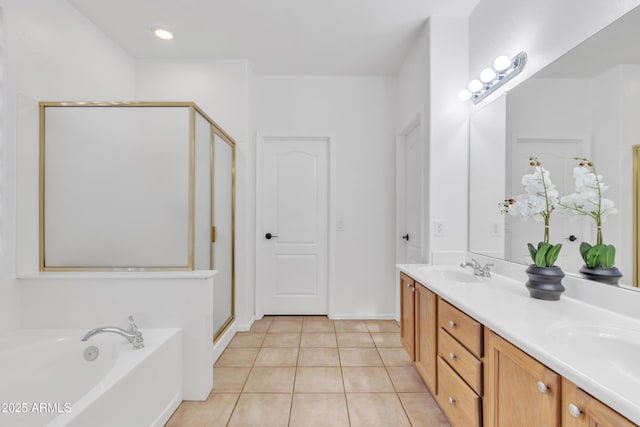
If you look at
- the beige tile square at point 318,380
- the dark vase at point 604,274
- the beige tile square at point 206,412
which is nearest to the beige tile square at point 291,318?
the beige tile square at point 318,380

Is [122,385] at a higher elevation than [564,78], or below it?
below

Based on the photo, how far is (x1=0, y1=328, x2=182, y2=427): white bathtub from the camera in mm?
1336

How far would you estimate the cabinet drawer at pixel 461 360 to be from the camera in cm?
125

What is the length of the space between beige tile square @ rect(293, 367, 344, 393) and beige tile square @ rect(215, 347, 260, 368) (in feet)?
1.44

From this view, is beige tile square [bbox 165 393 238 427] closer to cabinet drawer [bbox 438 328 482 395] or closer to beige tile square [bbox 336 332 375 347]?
beige tile square [bbox 336 332 375 347]

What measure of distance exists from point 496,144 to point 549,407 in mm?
1577

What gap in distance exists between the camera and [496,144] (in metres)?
1.98

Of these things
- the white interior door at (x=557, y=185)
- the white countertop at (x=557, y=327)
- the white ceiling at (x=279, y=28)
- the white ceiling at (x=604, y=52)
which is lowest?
the white countertop at (x=557, y=327)

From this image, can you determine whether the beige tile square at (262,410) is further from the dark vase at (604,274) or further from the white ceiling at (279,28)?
the white ceiling at (279,28)

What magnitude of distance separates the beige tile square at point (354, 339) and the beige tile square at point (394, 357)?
0.15 m

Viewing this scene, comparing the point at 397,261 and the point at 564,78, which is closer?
the point at 564,78

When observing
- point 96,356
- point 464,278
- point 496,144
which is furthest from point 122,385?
point 496,144

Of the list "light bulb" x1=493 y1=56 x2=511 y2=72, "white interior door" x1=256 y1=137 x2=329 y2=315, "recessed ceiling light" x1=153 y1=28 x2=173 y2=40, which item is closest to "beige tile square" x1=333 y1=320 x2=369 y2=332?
"white interior door" x1=256 y1=137 x2=329 y2=315

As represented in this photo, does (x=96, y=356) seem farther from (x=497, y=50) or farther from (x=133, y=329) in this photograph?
(x=497, y=50)
